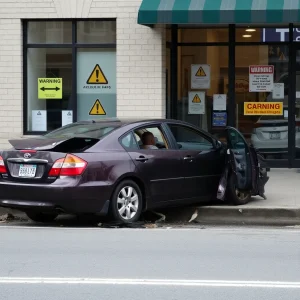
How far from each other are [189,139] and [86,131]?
5.80ft

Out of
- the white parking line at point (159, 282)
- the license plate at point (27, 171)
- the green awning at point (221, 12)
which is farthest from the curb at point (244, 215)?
the green awning at point (221, 12)

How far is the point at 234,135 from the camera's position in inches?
462

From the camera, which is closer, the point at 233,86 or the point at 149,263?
the point at 149,263

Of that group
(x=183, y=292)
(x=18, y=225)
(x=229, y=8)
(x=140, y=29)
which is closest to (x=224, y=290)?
(x=183, y=292)

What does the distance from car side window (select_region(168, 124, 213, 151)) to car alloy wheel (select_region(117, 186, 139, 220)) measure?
1278 millimetres

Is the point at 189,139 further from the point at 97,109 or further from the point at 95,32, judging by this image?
the point at 95,32

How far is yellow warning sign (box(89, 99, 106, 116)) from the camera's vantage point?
16.7 meters

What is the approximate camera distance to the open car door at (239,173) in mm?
11445

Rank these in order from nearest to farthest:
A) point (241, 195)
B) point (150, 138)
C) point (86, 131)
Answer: point (86, 131), point (150, 138), point (241, 195)

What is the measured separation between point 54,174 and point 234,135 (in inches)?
124

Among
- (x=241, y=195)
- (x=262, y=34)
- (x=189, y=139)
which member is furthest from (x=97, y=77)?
(x=241, y=195)

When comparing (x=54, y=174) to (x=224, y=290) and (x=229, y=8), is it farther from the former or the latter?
(x=229, y=8)

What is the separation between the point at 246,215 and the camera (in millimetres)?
11273

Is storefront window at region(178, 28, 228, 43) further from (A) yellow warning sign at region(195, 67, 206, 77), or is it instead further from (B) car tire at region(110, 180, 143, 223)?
(B) car tire at region(110, 180, 143, 223)
